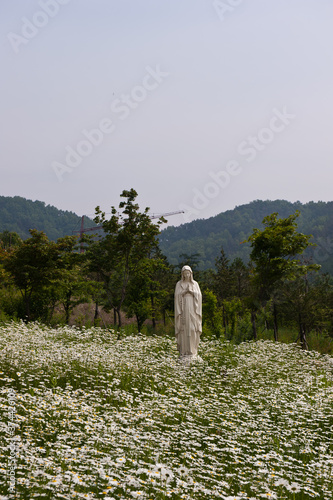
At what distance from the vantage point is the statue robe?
37.7 ft

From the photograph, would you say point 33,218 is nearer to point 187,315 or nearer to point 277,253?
point 277,253

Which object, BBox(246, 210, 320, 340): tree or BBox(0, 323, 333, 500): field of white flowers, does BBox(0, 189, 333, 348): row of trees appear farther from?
BBox(0, 323, 333, 500): field of white flowers

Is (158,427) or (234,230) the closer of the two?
(158,427)

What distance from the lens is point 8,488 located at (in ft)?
12.9

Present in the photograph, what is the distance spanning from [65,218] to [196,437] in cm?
11000

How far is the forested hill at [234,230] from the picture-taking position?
277 feet

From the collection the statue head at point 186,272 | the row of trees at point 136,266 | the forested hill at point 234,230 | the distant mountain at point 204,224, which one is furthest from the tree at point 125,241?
the distant mountain at point 204,224

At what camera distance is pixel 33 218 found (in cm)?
10888

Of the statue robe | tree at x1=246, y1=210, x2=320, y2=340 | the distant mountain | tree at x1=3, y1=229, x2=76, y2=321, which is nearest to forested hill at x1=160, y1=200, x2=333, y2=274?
the distant mountain

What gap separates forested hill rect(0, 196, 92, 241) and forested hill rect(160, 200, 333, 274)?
24360 millimetres

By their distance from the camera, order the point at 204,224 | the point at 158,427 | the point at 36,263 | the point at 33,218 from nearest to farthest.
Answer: the point at 158,427, the point at 36,263, the point at 33,218, the point at 204,224

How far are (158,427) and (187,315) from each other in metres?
5.77

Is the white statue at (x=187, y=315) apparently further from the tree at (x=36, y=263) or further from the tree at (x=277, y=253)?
the tree at (x=36, y=263)

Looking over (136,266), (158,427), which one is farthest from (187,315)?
(136,266)
